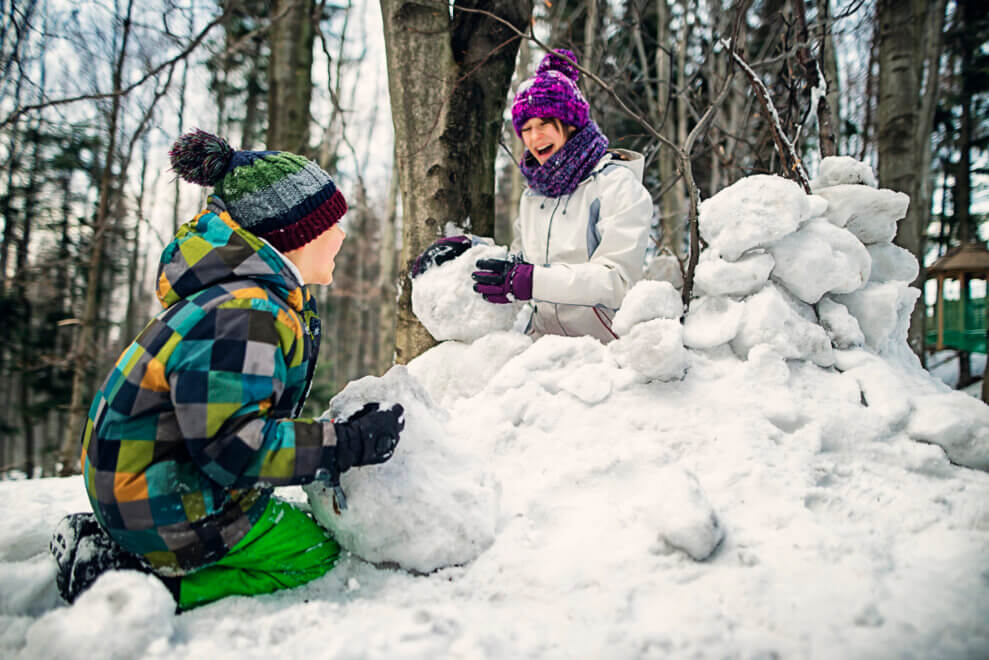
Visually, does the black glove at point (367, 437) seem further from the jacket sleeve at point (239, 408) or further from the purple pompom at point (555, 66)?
the purple pompom at point (555, 66)

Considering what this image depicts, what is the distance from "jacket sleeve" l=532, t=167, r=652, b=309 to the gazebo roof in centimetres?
626

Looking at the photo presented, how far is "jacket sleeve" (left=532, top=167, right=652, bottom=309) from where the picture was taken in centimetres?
210

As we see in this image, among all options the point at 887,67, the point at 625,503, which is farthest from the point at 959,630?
the point at 887,67

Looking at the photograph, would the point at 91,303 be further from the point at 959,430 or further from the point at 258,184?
the point at 959,430

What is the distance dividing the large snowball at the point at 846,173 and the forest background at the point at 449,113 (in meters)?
0.17

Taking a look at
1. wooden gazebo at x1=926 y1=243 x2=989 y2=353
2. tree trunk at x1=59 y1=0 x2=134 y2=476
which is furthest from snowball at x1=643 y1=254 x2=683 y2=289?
wooden gazebo at x1=926 y1=243 x2=989 y2=353

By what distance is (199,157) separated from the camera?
1478 mm

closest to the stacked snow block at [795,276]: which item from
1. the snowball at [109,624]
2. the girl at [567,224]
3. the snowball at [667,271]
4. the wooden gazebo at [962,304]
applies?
the girl at [567,224]

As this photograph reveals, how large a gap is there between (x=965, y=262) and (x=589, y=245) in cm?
700

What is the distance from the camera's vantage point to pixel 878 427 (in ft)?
5.24

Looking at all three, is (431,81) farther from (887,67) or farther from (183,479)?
(887,67)

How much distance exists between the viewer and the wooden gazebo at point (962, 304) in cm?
665

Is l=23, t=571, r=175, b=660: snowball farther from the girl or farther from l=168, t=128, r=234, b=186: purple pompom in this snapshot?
the girl

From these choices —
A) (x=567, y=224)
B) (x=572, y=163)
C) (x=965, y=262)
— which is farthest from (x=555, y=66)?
(x=965, y=262)
